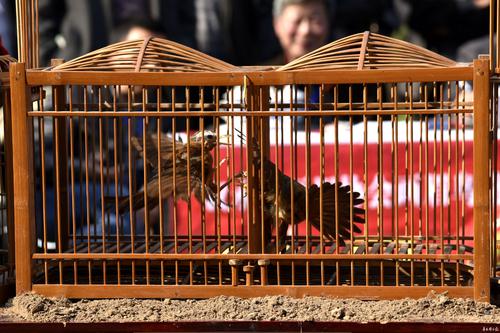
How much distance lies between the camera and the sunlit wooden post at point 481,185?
3.92 meters

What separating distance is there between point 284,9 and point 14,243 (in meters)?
4.62

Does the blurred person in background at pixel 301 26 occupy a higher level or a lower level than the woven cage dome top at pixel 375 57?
higher

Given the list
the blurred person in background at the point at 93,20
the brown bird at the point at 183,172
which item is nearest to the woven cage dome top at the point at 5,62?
the brown bird at the point at 183,172

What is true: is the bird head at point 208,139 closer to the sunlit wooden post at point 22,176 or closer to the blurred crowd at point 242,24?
the sunlit wooden post at point 22,176

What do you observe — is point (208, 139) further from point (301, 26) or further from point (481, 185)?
point (301, 26)

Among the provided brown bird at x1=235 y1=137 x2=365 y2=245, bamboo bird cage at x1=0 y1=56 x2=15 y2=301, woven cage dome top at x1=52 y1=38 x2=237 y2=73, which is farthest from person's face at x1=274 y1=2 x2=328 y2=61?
bamboo bird cage at x1=0 y1=56 x2=15 y2=301

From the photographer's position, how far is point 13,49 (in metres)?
8.68

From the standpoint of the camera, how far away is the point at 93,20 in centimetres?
881

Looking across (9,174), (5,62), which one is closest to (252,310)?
(9,174)

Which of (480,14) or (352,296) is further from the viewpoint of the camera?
(480,14)

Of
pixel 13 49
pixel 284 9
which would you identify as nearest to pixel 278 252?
pixel 284 9

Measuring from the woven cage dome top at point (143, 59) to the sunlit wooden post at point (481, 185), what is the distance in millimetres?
1031

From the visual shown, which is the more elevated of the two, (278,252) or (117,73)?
(117,73)

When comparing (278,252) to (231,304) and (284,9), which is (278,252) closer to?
(231,304)
